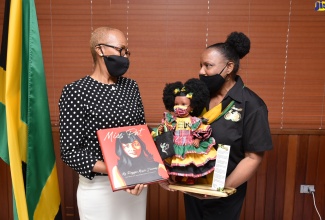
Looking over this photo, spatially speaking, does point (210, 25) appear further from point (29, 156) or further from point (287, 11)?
point (29, 156)

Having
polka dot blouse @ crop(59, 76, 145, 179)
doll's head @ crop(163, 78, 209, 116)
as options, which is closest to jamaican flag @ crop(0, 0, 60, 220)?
polka dot blouse @ crop(59, 76, 145, 179)

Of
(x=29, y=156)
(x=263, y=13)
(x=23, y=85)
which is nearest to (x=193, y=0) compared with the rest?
(x=263, y=13)

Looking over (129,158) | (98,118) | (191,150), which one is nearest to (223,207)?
(191,150)

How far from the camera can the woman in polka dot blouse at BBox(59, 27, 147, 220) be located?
129cm

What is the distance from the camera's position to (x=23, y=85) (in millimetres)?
1394

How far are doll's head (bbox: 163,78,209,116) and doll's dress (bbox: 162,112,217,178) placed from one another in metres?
0.07

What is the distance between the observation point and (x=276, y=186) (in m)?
2.35

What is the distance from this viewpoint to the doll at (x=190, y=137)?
1.29 meters

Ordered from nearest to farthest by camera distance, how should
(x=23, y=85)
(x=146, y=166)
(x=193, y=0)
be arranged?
(x=146, y=166)
(x=23, y=85)
(x=193, y=0)

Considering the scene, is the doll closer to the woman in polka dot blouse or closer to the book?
the book

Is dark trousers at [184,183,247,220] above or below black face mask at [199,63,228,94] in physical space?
below

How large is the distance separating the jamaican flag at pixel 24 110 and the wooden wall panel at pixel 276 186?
880mm

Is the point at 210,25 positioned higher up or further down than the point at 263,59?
higher up

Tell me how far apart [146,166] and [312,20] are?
183 cm
